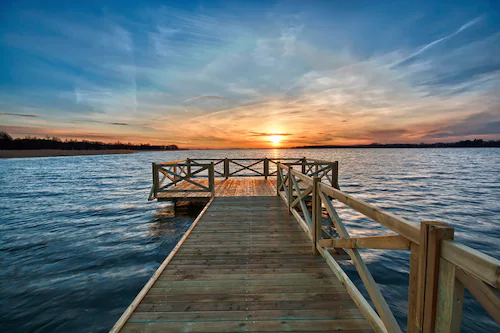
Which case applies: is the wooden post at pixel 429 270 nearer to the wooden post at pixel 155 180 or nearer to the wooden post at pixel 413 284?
the wooden post at pixel 413 284

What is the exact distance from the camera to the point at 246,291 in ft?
9.67

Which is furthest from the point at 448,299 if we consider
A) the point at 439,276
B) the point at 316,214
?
the point at 316,214

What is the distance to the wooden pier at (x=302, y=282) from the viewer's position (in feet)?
4.27

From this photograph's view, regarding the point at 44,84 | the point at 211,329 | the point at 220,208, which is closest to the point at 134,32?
the point at 220,208

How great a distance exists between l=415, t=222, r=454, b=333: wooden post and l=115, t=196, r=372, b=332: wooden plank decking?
1.06 metres

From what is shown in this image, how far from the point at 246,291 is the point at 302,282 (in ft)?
2.72

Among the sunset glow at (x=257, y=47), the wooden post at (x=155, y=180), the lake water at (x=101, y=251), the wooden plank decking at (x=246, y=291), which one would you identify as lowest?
the lake water at (x=101, y=251)

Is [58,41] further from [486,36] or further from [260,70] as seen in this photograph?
[486,36]

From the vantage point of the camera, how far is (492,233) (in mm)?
8711

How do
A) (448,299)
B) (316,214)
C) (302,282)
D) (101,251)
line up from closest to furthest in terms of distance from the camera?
(448,299)
(302,282)
(316,214)
(101,251)

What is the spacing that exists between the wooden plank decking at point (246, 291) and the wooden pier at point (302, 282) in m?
0.01

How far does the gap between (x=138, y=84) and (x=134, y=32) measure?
453cm

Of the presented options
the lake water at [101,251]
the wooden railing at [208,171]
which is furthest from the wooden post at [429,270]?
the wooden railing at [208,171]

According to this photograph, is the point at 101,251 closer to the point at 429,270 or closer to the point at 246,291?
the point at 246,291
